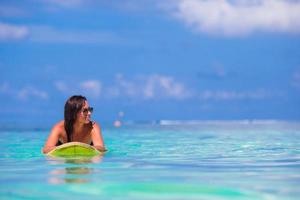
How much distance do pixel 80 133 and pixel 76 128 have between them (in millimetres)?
173

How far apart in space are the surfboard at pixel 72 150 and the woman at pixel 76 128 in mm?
223

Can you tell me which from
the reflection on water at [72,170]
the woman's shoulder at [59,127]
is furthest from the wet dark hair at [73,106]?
the reflection on water at [72,170]

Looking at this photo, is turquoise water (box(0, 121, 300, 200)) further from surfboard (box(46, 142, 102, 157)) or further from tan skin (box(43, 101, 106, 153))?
tan skin (box(43, 101, 106, 153))

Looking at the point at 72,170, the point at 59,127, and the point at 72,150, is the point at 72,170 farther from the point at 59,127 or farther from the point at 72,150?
the point at 59,127

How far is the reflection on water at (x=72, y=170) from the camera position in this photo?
6625 mm

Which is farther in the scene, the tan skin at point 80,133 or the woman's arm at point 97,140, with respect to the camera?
the woman's arm at point 97,140

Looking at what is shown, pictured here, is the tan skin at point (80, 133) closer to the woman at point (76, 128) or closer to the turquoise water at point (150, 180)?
the woman at point (76, 128)

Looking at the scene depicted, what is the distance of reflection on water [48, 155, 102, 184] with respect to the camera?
261 inches

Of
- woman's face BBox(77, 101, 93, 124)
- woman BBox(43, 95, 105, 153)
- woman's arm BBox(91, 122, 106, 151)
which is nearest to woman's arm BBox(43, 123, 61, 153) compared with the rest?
woman BBox(43, 95, 105, 153)

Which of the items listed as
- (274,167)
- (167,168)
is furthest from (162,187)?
(274,167)

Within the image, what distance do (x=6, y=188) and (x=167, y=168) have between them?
2.79 metres

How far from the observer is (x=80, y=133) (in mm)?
10703

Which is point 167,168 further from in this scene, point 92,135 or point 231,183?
point 92,135

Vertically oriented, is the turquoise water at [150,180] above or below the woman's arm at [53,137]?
below
